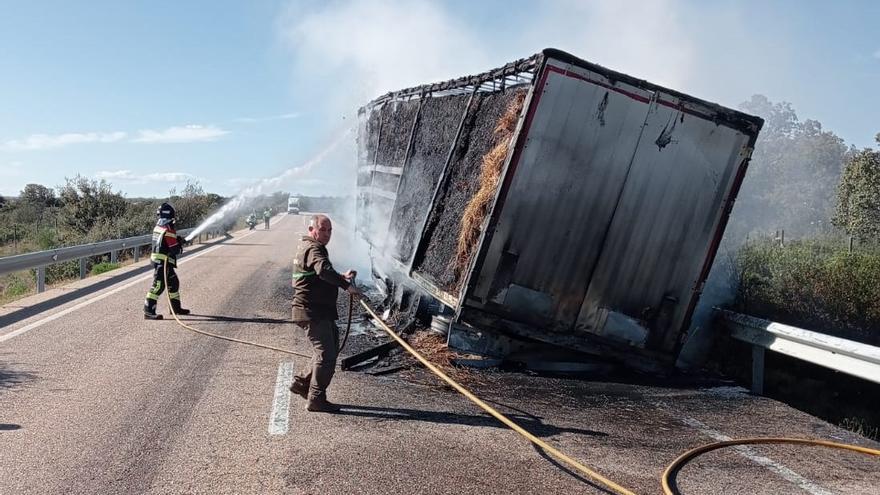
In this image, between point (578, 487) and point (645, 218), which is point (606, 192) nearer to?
point (645, 218)

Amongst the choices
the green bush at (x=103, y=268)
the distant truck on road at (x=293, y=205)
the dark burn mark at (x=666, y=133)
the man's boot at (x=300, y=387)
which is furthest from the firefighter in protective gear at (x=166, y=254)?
the distant truck on road at (x=293, y=205)

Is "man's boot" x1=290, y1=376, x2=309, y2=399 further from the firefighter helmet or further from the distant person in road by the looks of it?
the firefighter helmet

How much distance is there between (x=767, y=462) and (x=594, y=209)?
268 cm

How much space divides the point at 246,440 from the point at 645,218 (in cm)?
411

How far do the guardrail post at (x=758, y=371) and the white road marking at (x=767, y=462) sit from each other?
1.51 meters

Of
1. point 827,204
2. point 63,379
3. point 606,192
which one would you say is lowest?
point 63,379

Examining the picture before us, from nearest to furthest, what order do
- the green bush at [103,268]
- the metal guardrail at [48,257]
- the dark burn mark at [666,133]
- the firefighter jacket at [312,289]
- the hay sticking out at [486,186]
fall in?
the firefighter jacket at [312,289] → the dark burn mark at [666,133] → the hay sticking out at [486,186] → the metal guardrail at [48,257] → the green bush at [103,268]

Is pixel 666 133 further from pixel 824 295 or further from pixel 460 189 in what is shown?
pixel 824 295

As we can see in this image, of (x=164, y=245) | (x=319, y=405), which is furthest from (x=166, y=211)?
(x=319, y=405)

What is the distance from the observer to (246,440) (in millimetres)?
4723

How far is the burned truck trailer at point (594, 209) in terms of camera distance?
6.33 m

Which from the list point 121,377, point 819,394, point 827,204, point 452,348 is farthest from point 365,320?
point 827,204


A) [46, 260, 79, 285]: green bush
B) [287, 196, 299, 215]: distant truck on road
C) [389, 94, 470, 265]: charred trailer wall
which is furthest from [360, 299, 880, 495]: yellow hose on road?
[287, 196, 299, 215]: distant truck on road

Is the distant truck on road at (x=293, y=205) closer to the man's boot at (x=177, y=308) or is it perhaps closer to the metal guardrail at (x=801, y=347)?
the man's boot at (x=177, y=308)
